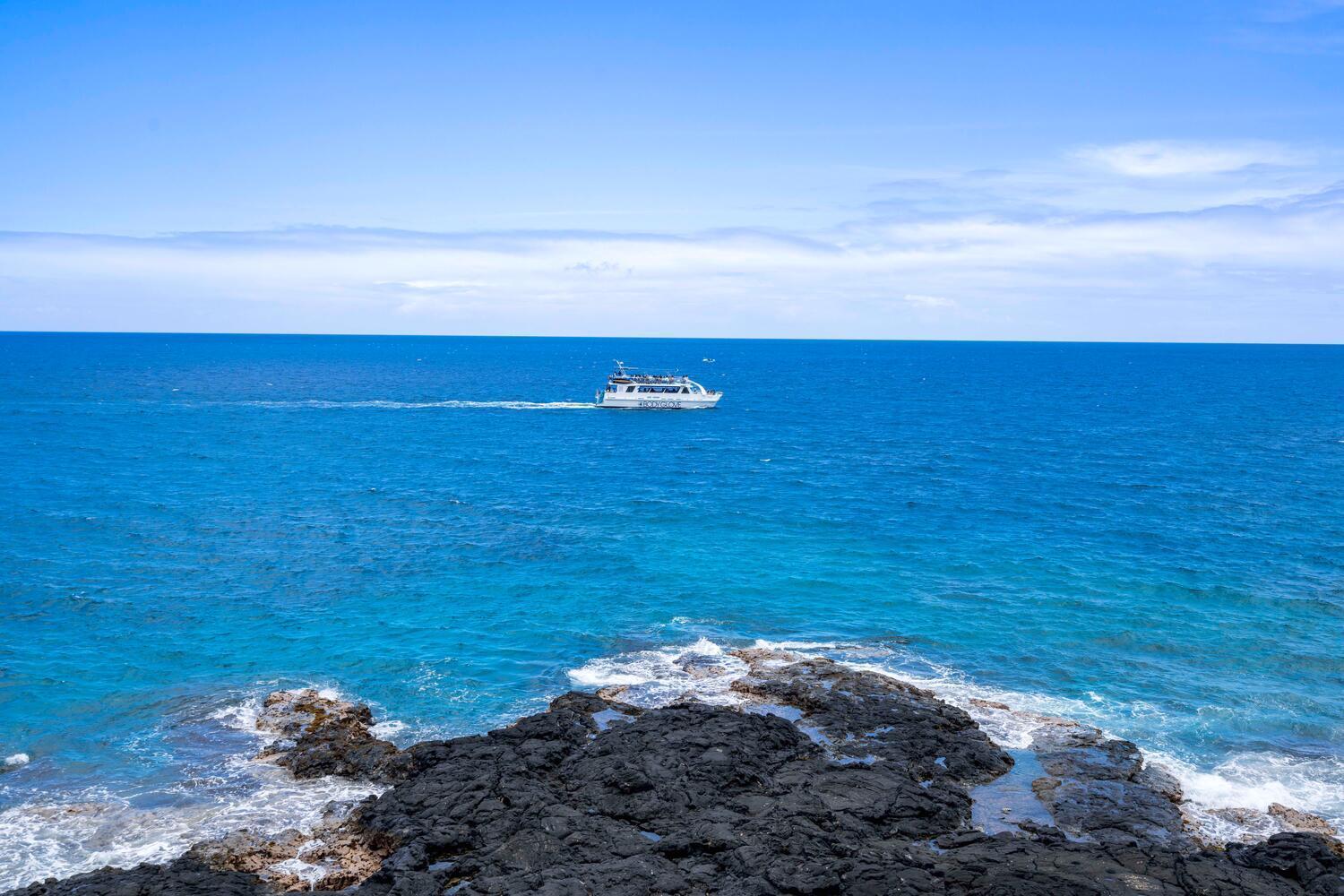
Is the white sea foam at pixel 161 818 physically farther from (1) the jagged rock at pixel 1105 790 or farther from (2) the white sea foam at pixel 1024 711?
(1) the jagged rock at pixel 1105 790

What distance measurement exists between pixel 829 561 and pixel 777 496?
63.6ft

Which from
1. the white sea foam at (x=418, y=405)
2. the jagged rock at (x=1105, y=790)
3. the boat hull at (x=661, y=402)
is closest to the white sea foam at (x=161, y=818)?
the jagged rock at (x=1105, y=790)

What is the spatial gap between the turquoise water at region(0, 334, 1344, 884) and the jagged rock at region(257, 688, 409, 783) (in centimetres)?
139

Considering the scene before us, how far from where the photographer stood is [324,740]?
3206 cm

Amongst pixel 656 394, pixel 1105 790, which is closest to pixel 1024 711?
pixel 1105 790

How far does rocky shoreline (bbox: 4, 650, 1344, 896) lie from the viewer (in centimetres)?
2272

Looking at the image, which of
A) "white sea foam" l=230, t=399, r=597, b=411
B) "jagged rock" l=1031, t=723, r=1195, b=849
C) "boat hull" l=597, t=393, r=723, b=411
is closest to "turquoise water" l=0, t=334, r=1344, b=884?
"jagged rock" l=1031, t=723, r=1195, b=849

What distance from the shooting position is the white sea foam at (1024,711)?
2869 cm

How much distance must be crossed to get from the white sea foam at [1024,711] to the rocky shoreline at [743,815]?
867mm

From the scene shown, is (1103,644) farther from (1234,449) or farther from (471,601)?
(1234,449)

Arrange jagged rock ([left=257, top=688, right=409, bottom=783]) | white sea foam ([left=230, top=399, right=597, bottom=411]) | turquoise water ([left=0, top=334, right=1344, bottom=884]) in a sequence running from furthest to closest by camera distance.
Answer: white sea foam ([left=230, top=399, right=597, bottom=411]) < turquoise water ([left=0, top=334, right=1344, bottom=884]) < jagged rock ([left=257, top=688, right=409, bottom=783])

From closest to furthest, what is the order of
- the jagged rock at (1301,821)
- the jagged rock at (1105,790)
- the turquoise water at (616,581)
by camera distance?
the jagged rock at (1105,790) < the jagged rock at (1301,821) < the turquoise water at (616,581)

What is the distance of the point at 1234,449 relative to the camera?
102250 millimetres

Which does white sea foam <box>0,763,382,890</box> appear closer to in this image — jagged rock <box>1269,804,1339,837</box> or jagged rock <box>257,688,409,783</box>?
jagged rock <box>257,688,409,783</box>
